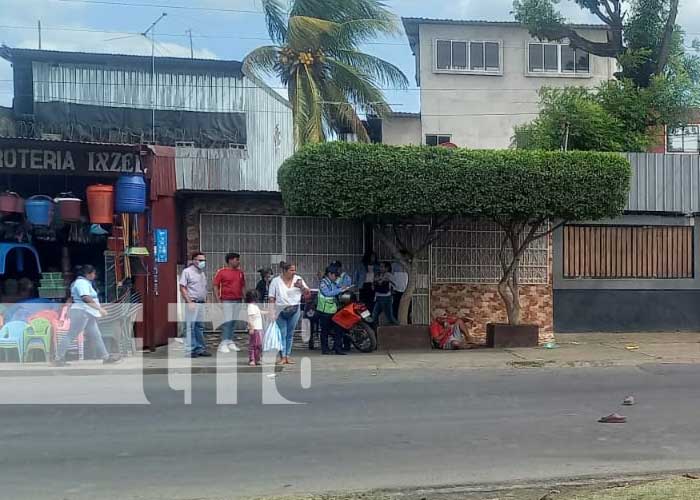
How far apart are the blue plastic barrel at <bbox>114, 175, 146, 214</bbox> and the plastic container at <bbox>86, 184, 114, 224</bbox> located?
126mm

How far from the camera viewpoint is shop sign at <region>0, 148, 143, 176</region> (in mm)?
13242

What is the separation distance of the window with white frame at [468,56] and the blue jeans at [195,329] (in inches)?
703

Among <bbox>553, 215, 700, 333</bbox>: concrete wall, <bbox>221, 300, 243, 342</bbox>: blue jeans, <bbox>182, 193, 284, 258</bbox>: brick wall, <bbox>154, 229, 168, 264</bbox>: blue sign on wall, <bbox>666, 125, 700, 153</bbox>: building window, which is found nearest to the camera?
<bbox>221, 300, 243, 342</bbox>: blue jeans

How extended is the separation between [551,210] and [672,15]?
11.9 meters

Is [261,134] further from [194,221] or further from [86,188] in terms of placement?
[86,188]

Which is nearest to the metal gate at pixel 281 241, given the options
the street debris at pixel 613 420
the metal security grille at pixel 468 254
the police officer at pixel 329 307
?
the metal security grille at pixel 468 254

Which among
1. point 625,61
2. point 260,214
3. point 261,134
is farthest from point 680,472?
point 625,61

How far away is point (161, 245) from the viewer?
1435cm

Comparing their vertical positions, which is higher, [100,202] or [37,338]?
[100,202]

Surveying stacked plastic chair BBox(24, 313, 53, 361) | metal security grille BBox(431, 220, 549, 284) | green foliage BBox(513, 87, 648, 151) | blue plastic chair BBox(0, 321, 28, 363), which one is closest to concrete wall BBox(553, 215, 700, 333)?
metal security grille BBox(431, 220, 549, 284)

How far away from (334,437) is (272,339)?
16.5 ft

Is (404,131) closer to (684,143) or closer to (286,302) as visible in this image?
(684,143)

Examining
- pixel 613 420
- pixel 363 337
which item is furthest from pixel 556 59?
pixel 613 420

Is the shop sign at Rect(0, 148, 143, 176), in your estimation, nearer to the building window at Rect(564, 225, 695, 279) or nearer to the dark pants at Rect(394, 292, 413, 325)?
the dark pants at Rect(394, 292, 413, 325)
